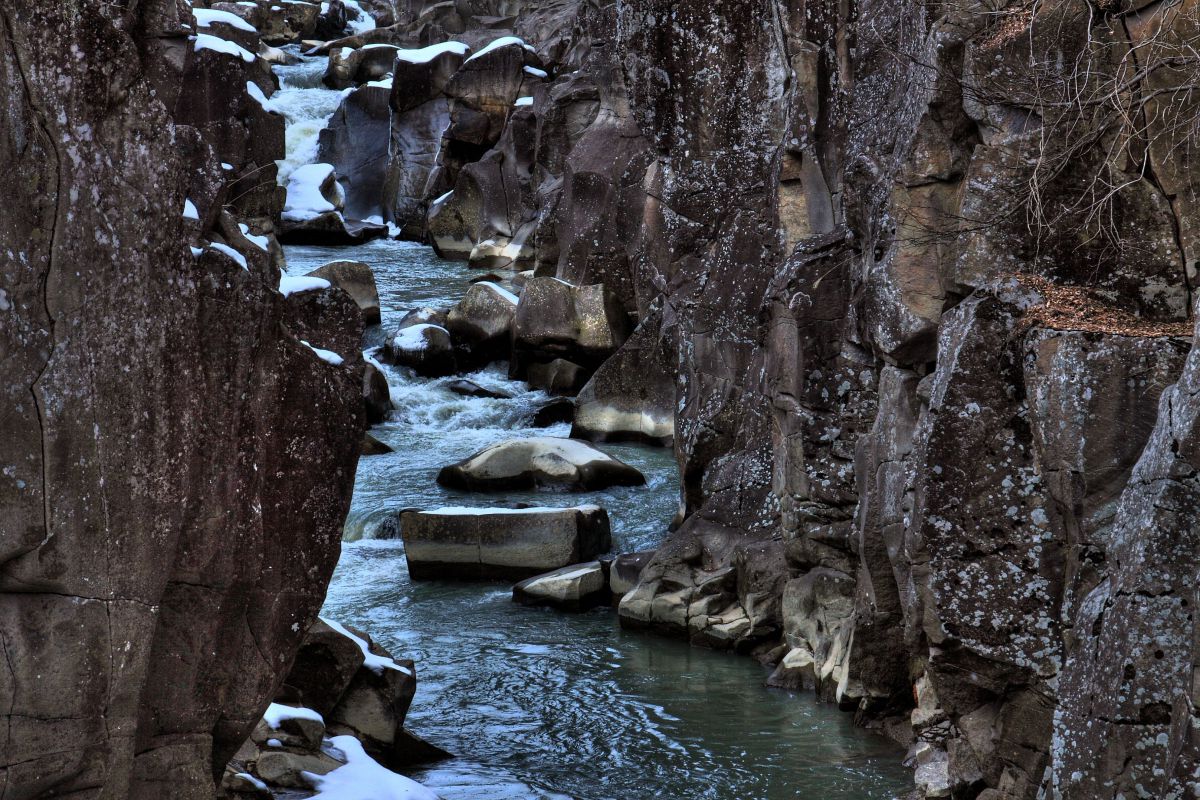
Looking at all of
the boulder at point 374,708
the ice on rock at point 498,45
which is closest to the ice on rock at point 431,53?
the ice on rock at point 498,45

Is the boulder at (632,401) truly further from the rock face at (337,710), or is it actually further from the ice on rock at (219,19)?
the ice on rock at (219,19)

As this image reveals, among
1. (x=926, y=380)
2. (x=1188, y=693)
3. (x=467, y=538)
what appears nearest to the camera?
(x=1188, y=693)

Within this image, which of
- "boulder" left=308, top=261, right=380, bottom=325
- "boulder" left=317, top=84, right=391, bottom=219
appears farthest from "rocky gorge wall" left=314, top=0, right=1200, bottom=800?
"boulder" left=317, top=84, right=391, bottom=219

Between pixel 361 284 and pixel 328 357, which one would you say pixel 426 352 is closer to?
pixel 361 284

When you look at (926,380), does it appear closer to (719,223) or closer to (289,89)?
(719,223)

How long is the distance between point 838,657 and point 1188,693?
657 centimetres

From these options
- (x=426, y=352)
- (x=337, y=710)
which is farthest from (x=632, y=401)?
(x=337, y=710)

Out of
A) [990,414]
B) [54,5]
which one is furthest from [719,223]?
[54,5]

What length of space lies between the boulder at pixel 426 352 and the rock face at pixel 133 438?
1736cm

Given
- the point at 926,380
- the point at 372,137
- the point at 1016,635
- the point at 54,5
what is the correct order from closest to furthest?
the point at 54,5
the point at 1016,635
the point at 926,380
the point at 372,137

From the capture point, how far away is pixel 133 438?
5395 millimetres

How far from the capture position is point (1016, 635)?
7.07m

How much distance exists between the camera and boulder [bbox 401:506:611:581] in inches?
612

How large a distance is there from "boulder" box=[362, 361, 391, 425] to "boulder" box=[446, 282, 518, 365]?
96.9 inches
